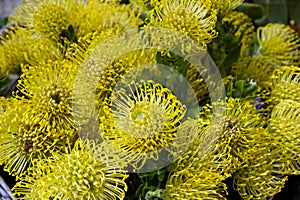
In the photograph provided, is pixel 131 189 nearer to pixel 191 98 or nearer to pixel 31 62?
pixel 191 98

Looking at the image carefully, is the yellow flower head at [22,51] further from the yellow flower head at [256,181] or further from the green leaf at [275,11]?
the green leaf at [275,11]

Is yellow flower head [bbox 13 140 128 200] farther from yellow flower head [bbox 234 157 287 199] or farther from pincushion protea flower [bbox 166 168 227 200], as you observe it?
yellow flower head [bbox 234 157 287 199]

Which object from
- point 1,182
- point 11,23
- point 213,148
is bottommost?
point 1,182

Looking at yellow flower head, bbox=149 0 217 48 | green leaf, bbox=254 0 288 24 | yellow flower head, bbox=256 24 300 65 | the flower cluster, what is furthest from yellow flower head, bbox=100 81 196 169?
green leaf, bbox=254 0 288 24

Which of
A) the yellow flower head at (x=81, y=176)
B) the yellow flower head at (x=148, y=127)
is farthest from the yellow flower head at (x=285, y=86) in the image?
the yellow flower head at (x=81, y=176)

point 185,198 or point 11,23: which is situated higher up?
point 11,23

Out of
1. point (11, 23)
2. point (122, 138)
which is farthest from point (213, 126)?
point (11, 23)

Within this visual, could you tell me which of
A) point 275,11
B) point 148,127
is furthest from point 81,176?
point 275,11

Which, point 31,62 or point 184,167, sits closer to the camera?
point 184,167
